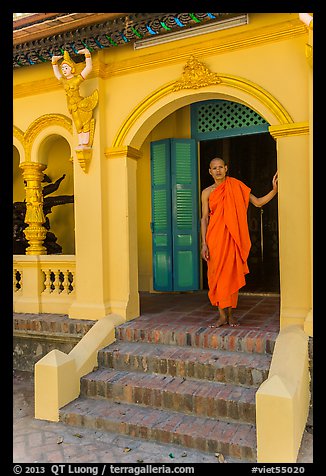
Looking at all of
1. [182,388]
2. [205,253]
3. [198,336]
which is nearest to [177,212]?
[205,253]

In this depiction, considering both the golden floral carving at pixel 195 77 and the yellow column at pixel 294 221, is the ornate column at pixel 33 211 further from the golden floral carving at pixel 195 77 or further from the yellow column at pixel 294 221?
the yellow column at pixel 294 221

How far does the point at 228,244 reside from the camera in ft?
15.8

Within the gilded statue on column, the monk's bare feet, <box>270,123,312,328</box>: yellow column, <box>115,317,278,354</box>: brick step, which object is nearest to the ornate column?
the gilded statue on column

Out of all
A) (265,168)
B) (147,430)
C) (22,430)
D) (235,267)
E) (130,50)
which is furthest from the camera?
(265,168)

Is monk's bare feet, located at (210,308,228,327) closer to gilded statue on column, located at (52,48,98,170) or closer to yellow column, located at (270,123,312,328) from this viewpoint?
yellow column, located at (270,123,312,328)

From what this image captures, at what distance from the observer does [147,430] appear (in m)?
3.87

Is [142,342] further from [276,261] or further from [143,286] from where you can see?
[276,261]

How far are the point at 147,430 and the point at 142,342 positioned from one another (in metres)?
1.34

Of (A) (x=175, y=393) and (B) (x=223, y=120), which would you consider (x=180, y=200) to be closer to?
(B) (x=223, y=120)

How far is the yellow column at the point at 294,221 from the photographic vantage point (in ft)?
15.1

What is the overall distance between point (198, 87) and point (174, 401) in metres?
3.72

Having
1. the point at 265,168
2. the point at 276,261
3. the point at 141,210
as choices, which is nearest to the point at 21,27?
the point at 141,210

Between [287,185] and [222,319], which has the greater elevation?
[287,185]

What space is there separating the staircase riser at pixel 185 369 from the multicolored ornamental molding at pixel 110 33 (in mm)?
3985
